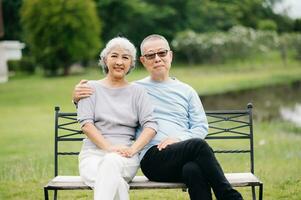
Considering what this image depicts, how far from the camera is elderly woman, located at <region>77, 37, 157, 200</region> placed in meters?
4.67

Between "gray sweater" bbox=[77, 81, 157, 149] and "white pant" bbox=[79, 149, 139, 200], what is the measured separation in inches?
7.3

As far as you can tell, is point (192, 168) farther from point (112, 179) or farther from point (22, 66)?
point (22, 66)

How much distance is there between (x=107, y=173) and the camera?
4.30 m

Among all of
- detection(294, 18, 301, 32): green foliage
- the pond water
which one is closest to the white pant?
the pond water

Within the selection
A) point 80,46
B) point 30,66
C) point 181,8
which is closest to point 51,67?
point 80,46

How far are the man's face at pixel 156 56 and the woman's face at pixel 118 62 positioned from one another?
8.2 inches

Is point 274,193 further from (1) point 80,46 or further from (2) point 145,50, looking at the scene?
(1) point 80,46

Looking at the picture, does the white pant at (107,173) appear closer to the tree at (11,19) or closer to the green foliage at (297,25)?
the tree at (11,19)

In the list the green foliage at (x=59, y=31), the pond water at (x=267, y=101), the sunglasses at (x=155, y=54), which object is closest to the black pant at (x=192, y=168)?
the sunglasses at (x=155, y=54)

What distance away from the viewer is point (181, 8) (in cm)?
5803

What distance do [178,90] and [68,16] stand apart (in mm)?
34724

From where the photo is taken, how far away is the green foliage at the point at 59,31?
38.2 meters

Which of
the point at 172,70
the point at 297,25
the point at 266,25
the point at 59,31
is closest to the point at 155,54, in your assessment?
the point at 59,31

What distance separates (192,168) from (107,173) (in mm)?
652
